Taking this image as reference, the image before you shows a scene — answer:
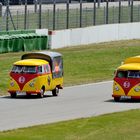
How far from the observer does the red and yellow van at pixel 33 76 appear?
32.2 metres

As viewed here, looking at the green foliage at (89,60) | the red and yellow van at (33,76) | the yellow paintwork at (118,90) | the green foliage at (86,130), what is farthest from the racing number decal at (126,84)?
the green foliage at (86,130)

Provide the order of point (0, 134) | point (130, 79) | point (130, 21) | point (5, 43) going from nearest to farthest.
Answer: point (0, 134)
point (130, 79)
point (5, 43)
point (130, 21)

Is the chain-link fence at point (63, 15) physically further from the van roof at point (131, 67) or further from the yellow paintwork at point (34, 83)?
the van roof at point (131, 67)

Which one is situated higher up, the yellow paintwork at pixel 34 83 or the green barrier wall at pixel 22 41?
the green barrier wall at pixel 22 41

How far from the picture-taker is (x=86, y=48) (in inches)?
2233

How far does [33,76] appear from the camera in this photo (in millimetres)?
32281

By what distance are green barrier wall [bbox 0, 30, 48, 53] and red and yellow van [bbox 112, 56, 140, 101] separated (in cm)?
1869

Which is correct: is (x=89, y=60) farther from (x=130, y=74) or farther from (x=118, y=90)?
(x=118, y=90)

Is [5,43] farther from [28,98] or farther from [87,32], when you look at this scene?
[28,98]

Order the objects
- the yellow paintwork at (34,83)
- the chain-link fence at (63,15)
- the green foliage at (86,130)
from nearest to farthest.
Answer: the green foliage at (86,130), the yellow paintwork at (34,83), the chain-link fence at (63,15)

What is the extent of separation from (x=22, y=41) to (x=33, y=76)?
19909 millimetres

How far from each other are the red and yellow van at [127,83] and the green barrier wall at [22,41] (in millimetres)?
18687

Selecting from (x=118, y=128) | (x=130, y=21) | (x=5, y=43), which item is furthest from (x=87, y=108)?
(x=130, y=21)

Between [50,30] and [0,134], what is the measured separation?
34.6 metres
